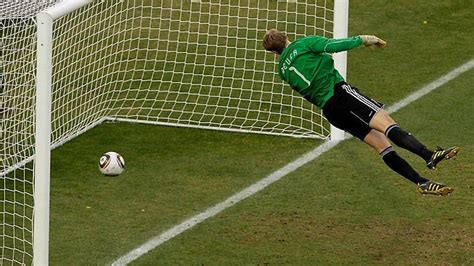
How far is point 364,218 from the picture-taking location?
520 inches

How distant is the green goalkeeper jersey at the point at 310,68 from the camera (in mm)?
12711

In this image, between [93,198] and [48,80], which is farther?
[93,198]

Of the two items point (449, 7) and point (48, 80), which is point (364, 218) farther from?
point (449, 7)

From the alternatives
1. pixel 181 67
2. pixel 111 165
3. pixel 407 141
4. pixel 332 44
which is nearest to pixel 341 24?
pixel 332 44

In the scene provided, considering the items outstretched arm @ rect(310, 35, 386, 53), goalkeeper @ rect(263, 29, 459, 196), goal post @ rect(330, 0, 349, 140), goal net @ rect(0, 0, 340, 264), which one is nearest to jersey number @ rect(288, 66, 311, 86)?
goalkeeper @ rect(263, 29, 459, 196)

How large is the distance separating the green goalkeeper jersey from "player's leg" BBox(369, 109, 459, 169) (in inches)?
21.2

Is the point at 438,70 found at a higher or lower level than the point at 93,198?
higher

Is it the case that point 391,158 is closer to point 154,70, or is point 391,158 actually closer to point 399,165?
point 399,165

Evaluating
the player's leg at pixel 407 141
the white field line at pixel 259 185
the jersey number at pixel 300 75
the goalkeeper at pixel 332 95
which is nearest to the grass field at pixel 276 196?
the white field line at pixel 259 185

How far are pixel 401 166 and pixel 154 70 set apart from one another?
15.9 ft

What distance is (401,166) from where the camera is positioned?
1273cm

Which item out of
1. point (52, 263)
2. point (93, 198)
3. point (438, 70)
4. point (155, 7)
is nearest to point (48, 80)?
point (52, 263)

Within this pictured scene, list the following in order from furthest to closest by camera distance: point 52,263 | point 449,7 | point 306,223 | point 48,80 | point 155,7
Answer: point 449,7 < point 155,7 < point 306,223 < point 52,263 < point 48,80

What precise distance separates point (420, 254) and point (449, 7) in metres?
6.93
